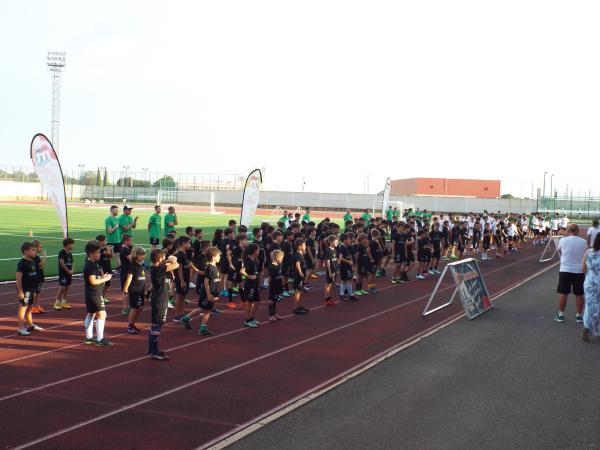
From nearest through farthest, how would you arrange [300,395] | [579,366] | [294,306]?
[300,395] → [579,366] → [294,306]

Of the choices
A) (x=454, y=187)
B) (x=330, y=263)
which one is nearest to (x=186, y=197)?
(x=454, y=187)

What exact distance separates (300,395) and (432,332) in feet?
14.7

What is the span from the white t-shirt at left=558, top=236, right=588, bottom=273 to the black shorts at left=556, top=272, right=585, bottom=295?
0.30 feet

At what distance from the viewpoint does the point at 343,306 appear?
14.2m

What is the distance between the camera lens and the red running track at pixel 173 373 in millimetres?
6262

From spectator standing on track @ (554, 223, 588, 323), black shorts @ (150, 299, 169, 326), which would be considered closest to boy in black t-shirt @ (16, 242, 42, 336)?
black shorts @ (150, 299, 169, 326)

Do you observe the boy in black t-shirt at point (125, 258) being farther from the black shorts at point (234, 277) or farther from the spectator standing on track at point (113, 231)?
the spectator standing on track at point (113, 231)

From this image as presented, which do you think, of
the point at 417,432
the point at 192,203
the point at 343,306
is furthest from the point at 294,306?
the point at 192,203

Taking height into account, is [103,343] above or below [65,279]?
below

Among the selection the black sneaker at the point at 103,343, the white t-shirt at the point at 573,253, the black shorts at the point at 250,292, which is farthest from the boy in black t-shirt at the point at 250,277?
the white t-shirt at the point at 573,253

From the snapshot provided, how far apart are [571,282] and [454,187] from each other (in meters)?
102

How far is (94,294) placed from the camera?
9.59 meters

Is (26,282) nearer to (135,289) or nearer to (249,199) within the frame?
(135,289)

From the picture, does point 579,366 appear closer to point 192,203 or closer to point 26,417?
point 26,417
